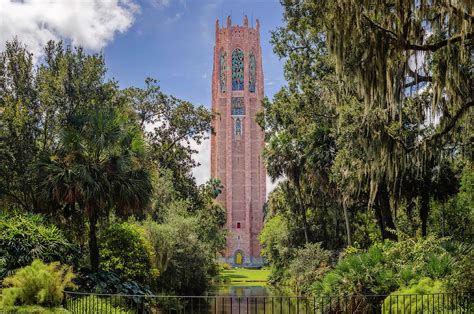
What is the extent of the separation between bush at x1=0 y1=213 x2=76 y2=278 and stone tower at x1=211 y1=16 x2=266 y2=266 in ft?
248

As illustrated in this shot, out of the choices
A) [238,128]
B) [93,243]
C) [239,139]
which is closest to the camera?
[93,243]

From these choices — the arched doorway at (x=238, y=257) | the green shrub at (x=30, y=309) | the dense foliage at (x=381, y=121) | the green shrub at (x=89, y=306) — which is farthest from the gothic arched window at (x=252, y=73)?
the green shrub at (x=30, y=309)

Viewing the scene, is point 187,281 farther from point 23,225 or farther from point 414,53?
point 414,53

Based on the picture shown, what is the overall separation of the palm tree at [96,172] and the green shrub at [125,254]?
1743mm

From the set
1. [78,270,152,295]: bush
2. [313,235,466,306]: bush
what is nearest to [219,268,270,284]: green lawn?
[78,270,152,295]: bush

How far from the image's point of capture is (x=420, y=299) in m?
12.8

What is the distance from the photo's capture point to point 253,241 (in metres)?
93.6

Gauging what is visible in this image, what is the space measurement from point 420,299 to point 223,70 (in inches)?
3457

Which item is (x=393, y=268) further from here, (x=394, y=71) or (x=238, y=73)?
(x=238, y=73)

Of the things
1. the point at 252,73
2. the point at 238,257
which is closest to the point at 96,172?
the point at 238,257

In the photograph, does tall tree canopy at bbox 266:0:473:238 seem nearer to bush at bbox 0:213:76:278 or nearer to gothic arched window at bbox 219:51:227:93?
bush at bbox 0:213:76:278

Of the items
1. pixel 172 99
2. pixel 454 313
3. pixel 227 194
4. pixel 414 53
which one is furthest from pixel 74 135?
pixel 227 194

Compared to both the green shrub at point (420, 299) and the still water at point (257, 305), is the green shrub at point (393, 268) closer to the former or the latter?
the green shrub at point (420, 299)

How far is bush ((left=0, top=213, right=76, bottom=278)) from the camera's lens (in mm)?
15180
